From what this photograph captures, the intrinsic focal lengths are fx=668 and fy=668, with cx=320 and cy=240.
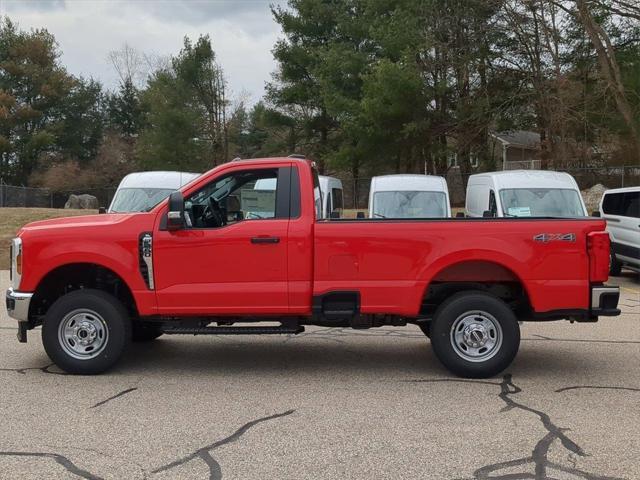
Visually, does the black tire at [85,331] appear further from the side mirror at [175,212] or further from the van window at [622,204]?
the van window at [622,204]

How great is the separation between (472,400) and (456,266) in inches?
56.0

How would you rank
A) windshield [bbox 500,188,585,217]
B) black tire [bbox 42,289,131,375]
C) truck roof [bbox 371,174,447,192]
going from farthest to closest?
truck roof [bbox 371,174,447,192] → windshield [bbox 500,188,585,217] → black tire [bbox 42,289,131,375]

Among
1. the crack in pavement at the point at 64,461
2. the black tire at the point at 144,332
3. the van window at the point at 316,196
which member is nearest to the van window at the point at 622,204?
the van window at the point at 316,196

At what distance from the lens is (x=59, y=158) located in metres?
51.1

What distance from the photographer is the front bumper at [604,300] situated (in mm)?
6238

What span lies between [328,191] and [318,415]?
481 inches

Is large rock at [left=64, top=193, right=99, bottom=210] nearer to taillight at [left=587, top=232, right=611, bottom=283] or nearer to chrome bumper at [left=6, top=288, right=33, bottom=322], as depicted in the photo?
chrome bumper at [left=6, top=288, right=33, bottom=322]

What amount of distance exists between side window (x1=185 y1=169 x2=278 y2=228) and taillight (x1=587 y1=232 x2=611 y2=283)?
9.69 feet

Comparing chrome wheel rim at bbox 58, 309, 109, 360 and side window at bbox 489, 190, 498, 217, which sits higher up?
side window at bbox 489, 190, 498, 217

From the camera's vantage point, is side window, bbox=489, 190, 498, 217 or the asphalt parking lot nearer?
the asphalt parking lot

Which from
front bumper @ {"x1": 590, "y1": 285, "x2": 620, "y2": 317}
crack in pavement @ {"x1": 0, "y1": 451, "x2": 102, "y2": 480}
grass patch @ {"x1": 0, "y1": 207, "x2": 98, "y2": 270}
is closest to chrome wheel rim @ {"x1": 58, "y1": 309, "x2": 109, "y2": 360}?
crack in pavement @ {"x1": 0, "y1": 451, "x2": 102, "y2": 480}

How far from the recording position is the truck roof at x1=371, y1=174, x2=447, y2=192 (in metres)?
15.7

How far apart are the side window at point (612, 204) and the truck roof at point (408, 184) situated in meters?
3.79

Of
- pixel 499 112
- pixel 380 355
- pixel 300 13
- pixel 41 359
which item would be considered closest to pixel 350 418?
pixel 380 355
